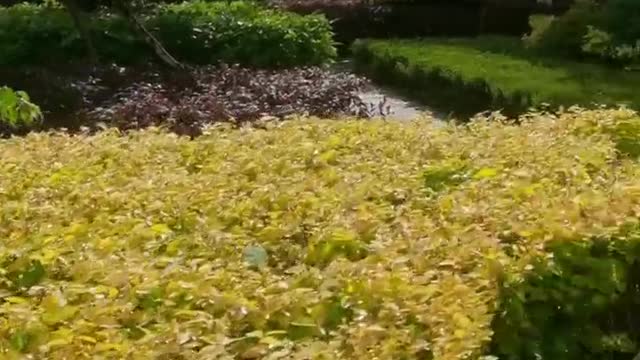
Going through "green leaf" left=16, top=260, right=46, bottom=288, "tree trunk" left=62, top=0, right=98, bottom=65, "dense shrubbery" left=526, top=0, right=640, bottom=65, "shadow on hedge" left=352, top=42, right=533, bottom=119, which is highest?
"green leaf" left=16, top=260, right=46, bottom=288

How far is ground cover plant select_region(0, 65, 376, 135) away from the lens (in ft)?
30.9

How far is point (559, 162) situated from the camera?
176 inches

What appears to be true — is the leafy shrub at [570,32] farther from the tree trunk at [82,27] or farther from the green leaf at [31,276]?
the green leaf at [31,276]

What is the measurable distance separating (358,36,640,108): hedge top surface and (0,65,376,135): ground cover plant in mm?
1363

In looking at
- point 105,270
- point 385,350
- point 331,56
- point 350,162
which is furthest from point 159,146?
point 331,56

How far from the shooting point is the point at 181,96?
10.4 m

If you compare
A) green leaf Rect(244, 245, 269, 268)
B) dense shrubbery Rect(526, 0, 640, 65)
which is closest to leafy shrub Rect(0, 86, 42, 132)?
green leaf Rect(244, 245, 269, 268)

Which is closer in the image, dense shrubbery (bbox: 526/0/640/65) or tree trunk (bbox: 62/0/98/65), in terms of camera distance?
tree trunk (bbox: 62/0/98/65)

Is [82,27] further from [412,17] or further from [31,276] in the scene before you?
[412,17]

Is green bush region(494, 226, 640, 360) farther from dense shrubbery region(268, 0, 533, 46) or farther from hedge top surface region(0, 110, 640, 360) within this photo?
dense shrubbery region(268, 0, 533, 46)

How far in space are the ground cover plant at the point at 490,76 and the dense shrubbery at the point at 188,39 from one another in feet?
3.86

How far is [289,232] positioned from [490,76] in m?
8.33

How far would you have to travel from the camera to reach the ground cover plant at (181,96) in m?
9.42

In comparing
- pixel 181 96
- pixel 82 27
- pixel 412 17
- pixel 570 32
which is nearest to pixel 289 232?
pixel 181 96
